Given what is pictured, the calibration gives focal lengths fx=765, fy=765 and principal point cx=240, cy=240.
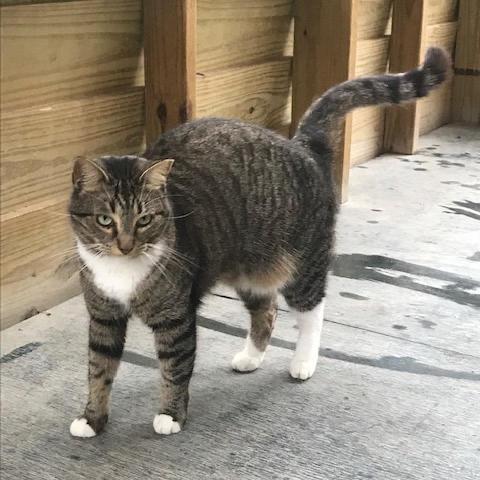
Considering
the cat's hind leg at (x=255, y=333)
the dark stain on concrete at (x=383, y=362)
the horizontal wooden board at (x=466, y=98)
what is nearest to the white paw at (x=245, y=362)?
the cat's hind leg at (x=255, y=333)

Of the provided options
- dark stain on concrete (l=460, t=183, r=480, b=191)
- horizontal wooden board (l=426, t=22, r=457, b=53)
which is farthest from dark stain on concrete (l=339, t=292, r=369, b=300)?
horizontal wooden board (l=426, t=22, r=457, b=53)

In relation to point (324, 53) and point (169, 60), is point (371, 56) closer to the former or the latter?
point (324, 53)

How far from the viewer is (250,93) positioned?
264 cm

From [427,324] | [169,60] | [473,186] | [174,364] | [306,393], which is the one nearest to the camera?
[174,364]

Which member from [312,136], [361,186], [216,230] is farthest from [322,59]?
[216,230]

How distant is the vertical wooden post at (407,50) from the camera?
3.22 meters

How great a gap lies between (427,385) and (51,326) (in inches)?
36.3

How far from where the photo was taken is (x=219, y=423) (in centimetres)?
151

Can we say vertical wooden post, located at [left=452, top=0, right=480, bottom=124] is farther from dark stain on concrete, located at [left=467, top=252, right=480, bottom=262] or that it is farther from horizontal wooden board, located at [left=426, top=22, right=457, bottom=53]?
dark stain on concrete, located at [left=467, top=252, right=480, bottom=262]

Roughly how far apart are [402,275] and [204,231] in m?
0.88

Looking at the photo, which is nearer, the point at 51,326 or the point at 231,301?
the point at 51,326

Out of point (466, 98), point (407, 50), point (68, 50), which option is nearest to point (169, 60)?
point (68, 50)

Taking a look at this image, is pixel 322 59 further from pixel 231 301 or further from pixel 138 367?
pixel 138 367

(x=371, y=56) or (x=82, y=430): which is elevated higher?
(x=371, y=56)
